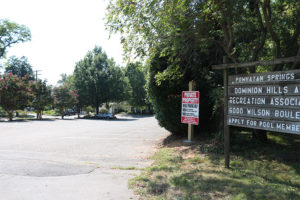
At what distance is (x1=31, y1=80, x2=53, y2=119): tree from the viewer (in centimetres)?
3291

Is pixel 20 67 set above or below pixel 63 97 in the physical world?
above

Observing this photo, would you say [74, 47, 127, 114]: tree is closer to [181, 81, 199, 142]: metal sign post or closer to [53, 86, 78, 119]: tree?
[53, 86, 78, 119]: tree

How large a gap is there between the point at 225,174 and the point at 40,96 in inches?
1339

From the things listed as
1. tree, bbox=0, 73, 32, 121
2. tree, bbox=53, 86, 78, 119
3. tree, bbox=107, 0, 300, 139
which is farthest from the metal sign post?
tree, bbox=53, 86, 78, 119

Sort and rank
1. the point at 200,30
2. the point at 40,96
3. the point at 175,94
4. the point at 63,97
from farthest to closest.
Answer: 1. the point at 63,97
2. the point at 40,96
3. the point at 175,94
4. the point at 200,30

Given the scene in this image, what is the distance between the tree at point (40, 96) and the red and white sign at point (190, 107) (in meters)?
29.4

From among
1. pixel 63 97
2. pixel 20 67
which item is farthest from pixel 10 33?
pixel 20 67

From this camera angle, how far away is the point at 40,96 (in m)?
33.8

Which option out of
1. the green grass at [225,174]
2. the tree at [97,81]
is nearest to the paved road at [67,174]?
the green grass at [225,174]

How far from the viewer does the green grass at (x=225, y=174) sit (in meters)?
3.93

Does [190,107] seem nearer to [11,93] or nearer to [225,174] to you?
[225,174]

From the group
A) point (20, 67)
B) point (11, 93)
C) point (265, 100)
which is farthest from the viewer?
point (20, 67)

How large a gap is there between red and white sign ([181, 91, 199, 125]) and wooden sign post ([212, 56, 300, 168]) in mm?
3061

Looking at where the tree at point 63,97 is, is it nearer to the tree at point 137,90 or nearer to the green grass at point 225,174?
the tree at point 137,90
